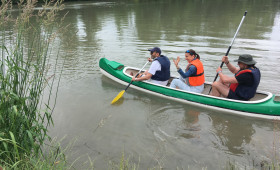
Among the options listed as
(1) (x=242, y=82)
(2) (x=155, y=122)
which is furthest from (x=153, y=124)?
(1) (x=242, y=82)

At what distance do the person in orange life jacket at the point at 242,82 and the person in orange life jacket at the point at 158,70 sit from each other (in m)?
1.24

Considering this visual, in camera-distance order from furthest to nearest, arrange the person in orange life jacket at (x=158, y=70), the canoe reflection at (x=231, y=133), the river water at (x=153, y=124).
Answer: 1. the person in orange life jacket at (x=158, y=70)
2. the canoe reflection at (x=231, y=133)
3. the river water at (x=153, y=124)

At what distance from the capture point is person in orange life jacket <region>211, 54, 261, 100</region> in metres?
4.36

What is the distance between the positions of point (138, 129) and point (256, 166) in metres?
2.10

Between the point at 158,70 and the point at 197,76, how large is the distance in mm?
1002

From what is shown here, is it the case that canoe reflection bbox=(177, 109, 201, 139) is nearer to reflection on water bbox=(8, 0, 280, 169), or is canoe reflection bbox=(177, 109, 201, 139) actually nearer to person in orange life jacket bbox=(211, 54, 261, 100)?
reflection on water bbox=(8, 0, 280, 169)

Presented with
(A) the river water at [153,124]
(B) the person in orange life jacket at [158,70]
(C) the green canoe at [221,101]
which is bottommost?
(A) the river water at [153,124]

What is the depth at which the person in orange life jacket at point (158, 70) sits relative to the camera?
223 inches

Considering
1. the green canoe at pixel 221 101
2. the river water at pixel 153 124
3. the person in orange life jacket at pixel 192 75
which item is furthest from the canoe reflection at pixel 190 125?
the person in orange life jacket at pixel 192 75

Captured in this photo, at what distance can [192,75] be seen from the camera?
525 centimetres

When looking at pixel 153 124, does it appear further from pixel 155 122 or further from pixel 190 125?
pixel 190 125

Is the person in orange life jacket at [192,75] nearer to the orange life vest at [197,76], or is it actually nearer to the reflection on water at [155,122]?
the orange life vest at [197,76]

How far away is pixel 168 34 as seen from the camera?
12.3 metres

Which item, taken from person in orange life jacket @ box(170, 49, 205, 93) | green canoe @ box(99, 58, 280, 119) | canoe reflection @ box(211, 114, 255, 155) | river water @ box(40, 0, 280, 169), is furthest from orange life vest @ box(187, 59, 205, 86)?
canoe reflection @ box(211, 114, 255, 155)
